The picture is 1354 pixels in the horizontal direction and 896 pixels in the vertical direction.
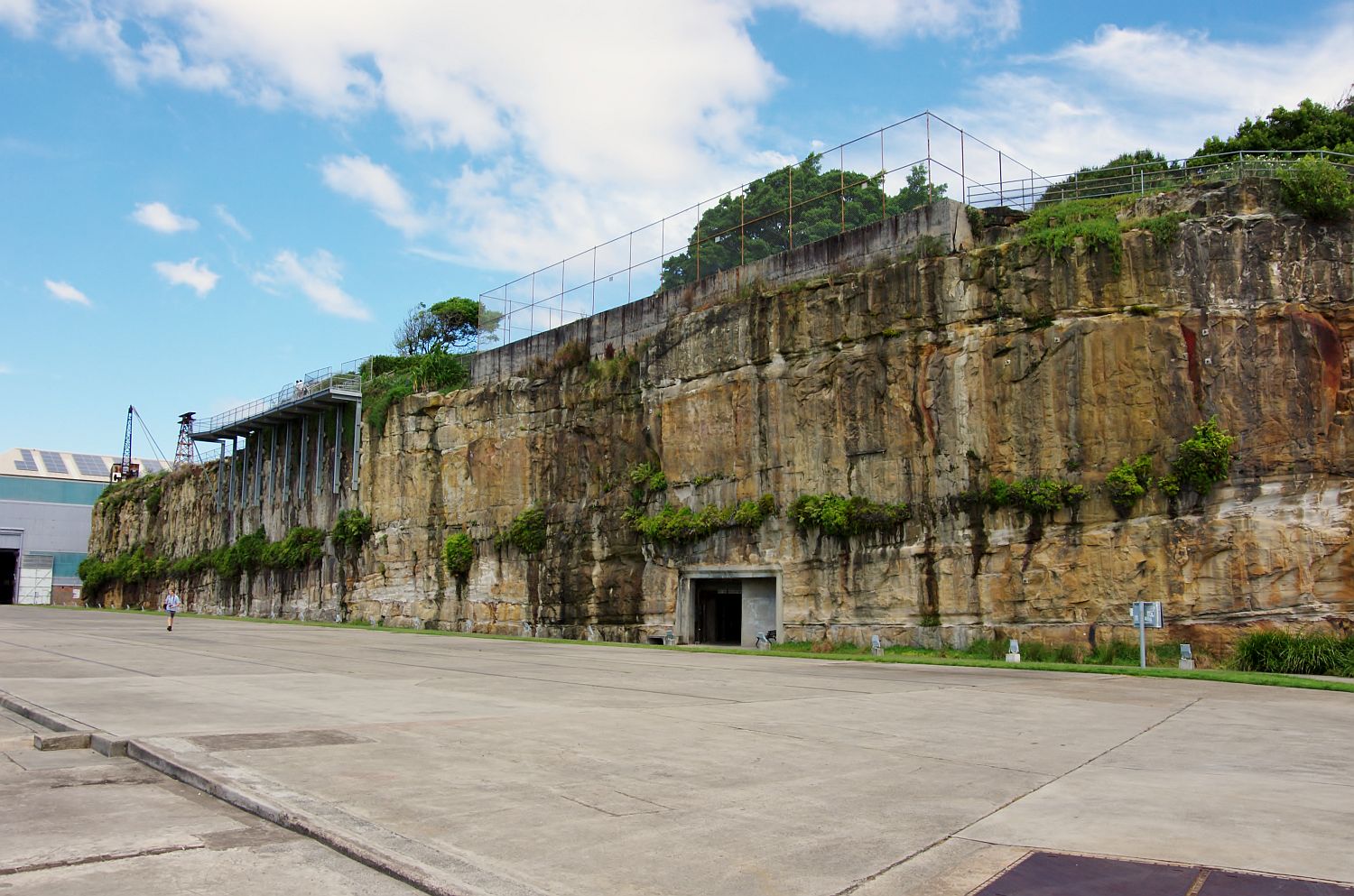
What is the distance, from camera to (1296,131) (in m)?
43.5

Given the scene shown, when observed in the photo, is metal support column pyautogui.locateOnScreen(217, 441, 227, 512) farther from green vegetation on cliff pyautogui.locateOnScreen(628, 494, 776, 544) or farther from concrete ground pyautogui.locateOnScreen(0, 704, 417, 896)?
concrete ground pyautogui.locateOnScreen(0, 704, 417, 896)

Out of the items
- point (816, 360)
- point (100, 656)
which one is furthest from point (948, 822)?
point (816, 360)

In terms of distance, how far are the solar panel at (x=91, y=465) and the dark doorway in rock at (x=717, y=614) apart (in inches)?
3696

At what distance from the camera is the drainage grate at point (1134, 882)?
221 inches

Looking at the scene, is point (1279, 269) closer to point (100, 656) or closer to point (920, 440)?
point (920, 440)

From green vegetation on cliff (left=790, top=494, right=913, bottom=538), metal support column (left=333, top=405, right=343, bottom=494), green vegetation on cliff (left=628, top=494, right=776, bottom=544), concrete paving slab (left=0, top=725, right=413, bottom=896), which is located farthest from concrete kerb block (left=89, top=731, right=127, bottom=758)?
metal support column (left=333, top=405, right=343, bottom=494)

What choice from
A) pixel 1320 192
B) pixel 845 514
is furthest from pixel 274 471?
pixel 1320 192

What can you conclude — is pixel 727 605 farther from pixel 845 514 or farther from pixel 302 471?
pixel 302 471

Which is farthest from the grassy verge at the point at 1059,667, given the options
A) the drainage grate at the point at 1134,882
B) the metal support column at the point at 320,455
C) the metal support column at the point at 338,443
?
the metal support column at the point at 320,455

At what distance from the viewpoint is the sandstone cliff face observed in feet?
86.5

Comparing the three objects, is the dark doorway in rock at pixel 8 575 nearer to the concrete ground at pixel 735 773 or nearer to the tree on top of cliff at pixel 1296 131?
the concrete ground at pixel 735 773

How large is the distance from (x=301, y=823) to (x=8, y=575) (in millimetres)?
116282

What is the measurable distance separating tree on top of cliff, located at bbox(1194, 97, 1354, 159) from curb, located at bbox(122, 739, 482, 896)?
42871 mm

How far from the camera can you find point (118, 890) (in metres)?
5.42
